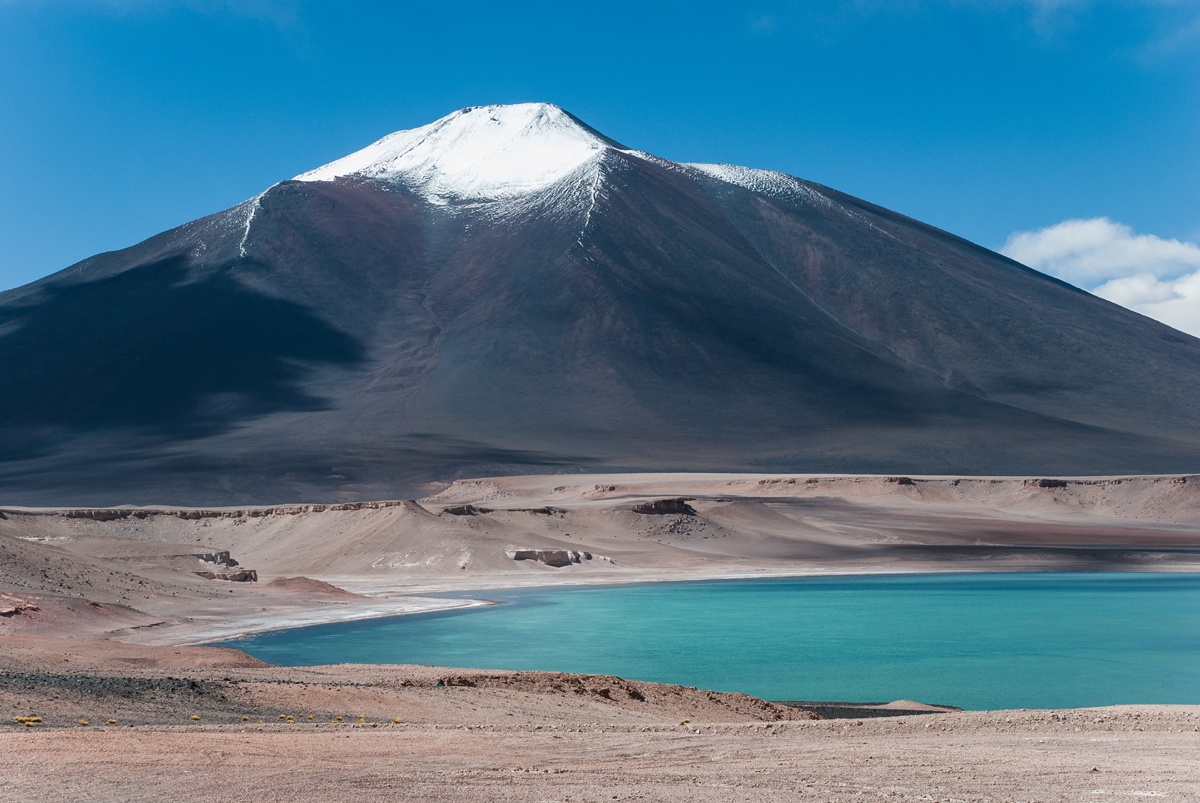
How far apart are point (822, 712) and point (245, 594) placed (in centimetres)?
2264

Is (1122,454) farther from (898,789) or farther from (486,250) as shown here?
(898,789)

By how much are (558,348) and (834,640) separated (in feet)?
315

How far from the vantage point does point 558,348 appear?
12506 centimetres

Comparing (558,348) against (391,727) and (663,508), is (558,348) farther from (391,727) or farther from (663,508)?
(391,727)

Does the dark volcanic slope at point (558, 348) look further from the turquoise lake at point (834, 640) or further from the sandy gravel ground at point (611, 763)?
the sandy gravel ground at point (611, 763)

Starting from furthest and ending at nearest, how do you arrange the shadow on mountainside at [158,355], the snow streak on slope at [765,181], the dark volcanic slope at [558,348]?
the snow streak on slope at [765,181], the shadow on mountainside at [158,355], the dark volcanic slope at [558,348]

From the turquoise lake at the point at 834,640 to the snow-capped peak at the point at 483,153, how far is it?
129394 millimetres

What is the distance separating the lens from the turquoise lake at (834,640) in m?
23.2

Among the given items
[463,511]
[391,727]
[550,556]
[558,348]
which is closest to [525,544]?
[550,556]

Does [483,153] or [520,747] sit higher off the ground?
[483,153]

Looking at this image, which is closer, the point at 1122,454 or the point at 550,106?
the point at 1122,454

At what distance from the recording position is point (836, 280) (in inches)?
5842

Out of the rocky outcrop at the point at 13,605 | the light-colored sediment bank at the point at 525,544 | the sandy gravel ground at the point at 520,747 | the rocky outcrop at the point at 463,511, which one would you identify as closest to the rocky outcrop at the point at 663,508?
the light-colored sediment bank at the point at 525,544

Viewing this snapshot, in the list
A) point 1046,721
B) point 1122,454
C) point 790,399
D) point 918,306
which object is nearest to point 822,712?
point 1046,721
